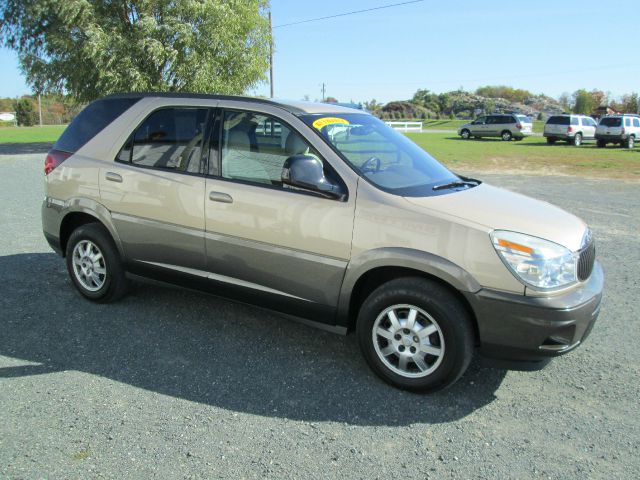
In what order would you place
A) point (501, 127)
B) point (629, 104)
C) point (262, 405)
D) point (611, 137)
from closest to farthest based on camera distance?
1. point (262, 405)
2. point (611, 137)
3. point (501, 127)
4. point (629, 104)

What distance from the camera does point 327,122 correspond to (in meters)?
3.99

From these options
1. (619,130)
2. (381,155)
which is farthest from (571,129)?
(381,155)

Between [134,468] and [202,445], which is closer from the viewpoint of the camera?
[134,468]

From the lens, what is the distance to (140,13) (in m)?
23.7

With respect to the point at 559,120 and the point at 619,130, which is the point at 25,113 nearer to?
the point at 559,120

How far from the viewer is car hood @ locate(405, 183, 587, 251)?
10.8 ft

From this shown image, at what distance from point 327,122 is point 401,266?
1298 millimetres

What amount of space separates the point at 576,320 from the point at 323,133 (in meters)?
2.07

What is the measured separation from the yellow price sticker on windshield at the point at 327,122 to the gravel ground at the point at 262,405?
5.64ft

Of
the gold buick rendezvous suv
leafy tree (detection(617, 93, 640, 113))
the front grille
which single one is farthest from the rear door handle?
leafy tree (detection(617, 93, 640, 113))

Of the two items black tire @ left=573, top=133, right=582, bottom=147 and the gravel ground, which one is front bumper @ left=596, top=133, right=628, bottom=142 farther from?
the gravel ground

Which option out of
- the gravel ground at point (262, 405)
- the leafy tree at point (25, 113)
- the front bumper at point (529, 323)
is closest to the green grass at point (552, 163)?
the gravel ground at point (262, 405)

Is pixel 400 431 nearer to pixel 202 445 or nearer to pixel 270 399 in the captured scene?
pixel 270 399

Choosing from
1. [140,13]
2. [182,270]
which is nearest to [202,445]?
[182,270]
